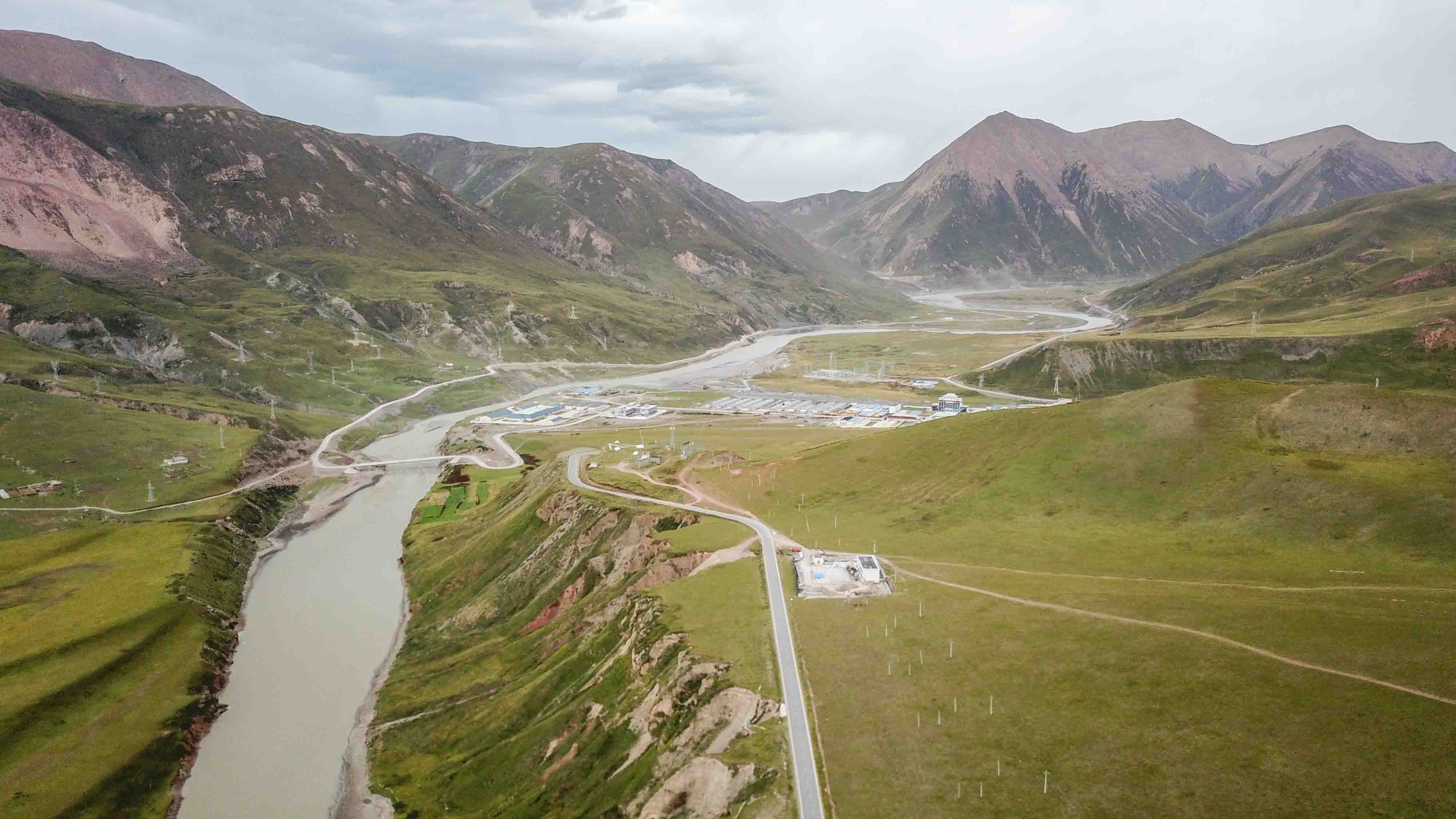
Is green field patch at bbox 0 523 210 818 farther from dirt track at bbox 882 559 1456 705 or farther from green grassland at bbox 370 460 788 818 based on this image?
dirt track at bbox 882 559 1456 705

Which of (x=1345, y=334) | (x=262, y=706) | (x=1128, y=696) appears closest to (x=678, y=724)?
(x=1128, y=696)

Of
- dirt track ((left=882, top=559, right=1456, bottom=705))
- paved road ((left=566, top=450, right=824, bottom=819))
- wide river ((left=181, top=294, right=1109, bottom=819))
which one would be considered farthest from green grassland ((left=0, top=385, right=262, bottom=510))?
dirt track ((left=882, top=559, right=1456, bottom=705))

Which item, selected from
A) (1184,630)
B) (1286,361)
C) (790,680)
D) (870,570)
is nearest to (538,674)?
(790,680)

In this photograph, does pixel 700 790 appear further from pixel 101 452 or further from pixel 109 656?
pixel 101 452

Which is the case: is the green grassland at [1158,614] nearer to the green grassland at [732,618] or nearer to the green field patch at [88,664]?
the green grassland at [732,618]

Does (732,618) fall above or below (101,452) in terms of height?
below
